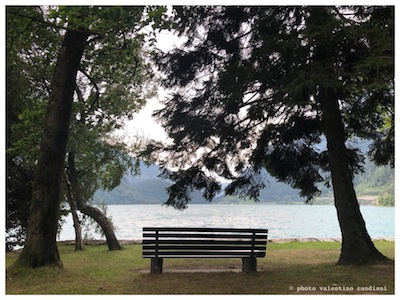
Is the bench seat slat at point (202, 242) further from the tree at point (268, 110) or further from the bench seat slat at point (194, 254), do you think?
the tree at point (268, 110)

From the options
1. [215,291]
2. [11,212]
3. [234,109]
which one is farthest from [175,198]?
[11,212]

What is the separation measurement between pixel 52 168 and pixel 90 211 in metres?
5.17

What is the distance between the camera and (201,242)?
628cm

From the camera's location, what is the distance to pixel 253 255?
644 centimetres

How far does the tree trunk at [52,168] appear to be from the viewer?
6414 millimetres

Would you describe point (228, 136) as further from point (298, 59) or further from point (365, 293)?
point (365, 293)

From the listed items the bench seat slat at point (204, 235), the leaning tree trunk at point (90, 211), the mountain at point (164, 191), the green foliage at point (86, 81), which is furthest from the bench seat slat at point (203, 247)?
the leaning tree trunk at point (90, 211)

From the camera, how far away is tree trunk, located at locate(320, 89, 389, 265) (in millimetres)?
6930

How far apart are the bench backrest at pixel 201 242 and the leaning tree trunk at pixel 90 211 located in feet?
16.7

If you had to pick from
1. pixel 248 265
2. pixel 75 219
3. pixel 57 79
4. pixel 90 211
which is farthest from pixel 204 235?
pixel 75 219

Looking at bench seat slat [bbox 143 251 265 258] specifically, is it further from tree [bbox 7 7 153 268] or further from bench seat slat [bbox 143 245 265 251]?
tree [bbox 7 7 153 268]

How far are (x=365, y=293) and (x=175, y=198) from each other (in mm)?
4069

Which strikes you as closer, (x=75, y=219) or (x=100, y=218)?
(x=100, y=218)

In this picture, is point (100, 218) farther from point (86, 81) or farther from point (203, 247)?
point (203, 247)
